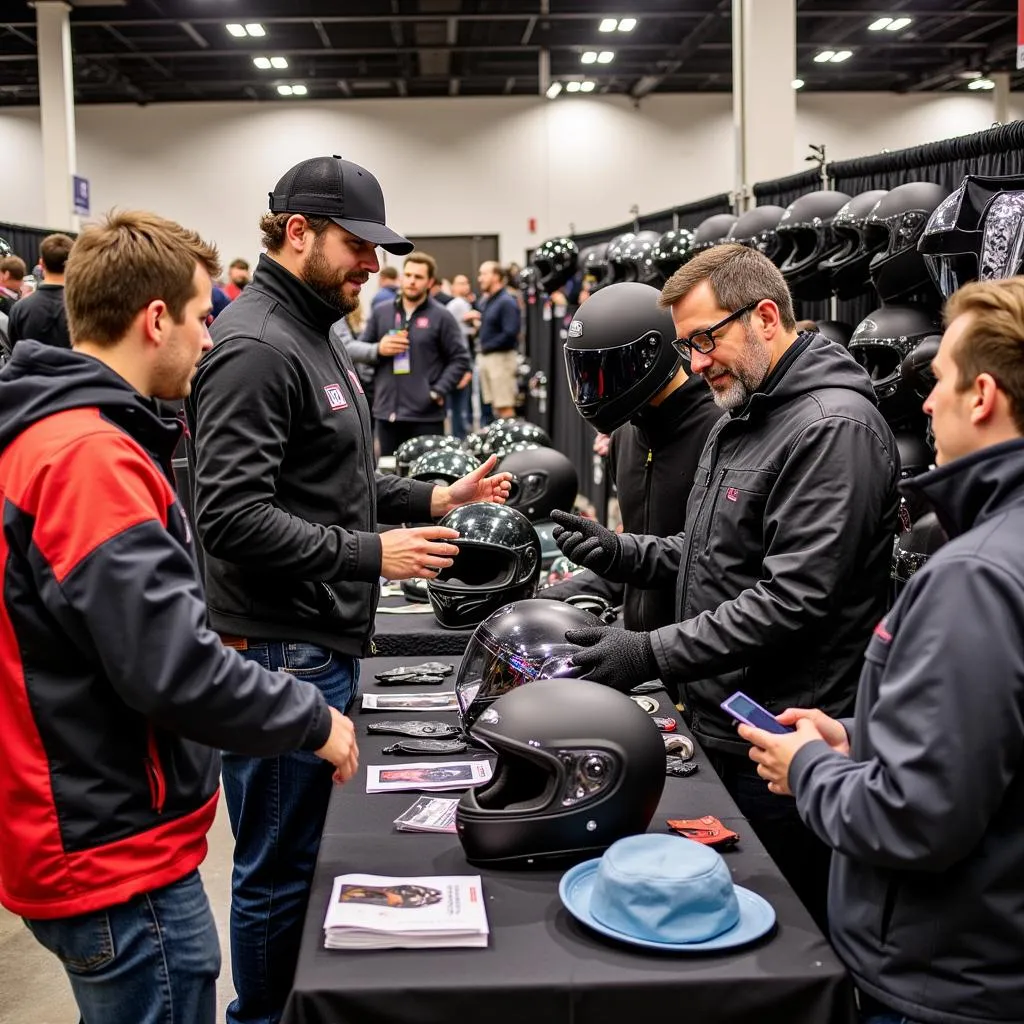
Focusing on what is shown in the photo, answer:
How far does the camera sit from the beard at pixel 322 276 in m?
2.80

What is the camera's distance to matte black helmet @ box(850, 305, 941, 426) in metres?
3.83

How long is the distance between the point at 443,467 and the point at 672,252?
2.88 m

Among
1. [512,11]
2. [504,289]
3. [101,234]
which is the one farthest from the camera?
[512,11]

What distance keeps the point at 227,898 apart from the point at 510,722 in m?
2.42

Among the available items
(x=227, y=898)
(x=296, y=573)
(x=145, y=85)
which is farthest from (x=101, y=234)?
(x=145, y=85)

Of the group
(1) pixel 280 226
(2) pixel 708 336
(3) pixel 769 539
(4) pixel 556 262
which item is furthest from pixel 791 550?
(4) pixel 556 262

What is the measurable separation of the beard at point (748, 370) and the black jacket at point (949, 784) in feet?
3.43

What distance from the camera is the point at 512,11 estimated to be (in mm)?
14945

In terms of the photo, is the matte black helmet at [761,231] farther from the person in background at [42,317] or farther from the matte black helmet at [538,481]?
the person in background at [42,317]

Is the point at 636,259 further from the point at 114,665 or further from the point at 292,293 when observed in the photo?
the point at 114,665

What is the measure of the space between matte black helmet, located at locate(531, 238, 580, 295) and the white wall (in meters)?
8.85

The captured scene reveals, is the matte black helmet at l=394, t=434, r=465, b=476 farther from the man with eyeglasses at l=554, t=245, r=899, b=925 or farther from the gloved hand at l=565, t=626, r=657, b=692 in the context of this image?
the gloved hand at l=565, t=626, r=657, b=692

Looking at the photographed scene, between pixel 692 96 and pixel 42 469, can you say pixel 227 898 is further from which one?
pixel 692 96

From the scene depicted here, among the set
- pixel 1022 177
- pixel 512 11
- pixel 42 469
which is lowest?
pixel 42 469
